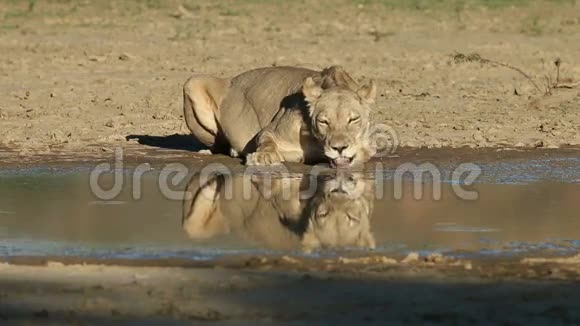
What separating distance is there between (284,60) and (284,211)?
305 inches

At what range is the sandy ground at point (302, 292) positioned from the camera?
5.92 m

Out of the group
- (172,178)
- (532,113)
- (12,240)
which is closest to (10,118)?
(172,178)

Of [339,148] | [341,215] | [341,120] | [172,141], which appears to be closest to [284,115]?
[341,120]

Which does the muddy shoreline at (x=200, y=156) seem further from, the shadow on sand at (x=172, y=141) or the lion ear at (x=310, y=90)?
the lion ear at (x=310, y=90)

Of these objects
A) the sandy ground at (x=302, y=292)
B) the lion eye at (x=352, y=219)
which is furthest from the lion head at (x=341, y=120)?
the sandy ground at (x=302, y=292)

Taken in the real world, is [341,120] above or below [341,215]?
above

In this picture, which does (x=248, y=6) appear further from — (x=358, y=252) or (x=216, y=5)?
(x=358, y=252)

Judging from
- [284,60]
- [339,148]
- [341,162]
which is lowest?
[341,162]

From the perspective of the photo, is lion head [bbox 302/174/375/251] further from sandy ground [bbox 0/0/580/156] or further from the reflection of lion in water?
sandy ground [bbox 0/0/580/156]

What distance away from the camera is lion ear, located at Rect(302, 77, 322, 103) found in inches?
427

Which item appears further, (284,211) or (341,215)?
(284,211)

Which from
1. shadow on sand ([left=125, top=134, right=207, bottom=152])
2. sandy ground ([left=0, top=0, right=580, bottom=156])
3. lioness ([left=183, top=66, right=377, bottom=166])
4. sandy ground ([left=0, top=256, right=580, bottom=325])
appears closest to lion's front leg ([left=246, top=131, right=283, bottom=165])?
lioness ([left=183, top=66, right=377, bottom=166])

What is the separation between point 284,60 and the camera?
16.5m

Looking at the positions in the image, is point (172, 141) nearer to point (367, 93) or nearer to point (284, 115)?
point (284, 115)
